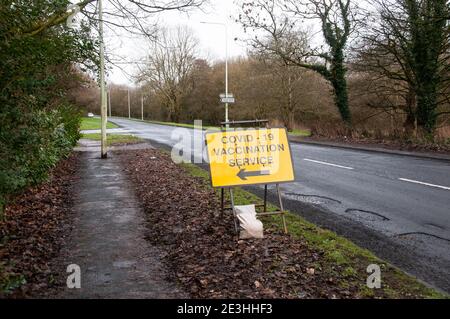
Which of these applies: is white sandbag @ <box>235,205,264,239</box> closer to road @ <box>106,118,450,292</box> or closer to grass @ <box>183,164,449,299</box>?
grass @ <box>183,164,449,299</box>

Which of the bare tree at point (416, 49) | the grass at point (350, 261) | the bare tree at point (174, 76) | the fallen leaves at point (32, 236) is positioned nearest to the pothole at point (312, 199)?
the grass at point (350, 261)

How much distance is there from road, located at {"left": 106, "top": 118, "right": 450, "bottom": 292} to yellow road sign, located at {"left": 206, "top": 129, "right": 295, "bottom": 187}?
1.52 metres

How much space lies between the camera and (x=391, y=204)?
844 centimetres

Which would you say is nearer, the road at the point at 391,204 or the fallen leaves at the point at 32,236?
the fallen leaves at the point at 32,236

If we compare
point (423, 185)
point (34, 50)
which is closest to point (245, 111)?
Answer: point (423, 185)

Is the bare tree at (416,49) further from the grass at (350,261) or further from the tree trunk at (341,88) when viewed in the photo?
the grass at (350,261)

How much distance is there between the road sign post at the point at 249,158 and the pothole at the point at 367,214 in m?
2.09

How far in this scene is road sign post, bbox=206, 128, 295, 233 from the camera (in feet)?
20.6

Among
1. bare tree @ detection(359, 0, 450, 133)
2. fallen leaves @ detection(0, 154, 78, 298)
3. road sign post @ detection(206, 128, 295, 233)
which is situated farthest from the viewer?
bare tree @ detection(359, 0, 450, 133)

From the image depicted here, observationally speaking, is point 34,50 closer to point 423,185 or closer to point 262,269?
point 262,269

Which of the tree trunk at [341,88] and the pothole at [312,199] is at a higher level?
the tree trunk at [341,88]

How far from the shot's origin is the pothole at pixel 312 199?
28.9 feet

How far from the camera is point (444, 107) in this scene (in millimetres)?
23906

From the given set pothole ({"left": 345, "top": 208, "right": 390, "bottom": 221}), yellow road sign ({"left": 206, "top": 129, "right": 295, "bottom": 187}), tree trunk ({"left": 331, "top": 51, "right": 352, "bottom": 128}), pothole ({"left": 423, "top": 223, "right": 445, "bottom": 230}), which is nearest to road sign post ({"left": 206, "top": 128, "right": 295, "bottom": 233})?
yellow road sign ({"left": 206, "top": 129, "right": 295, "bottom": 187})
